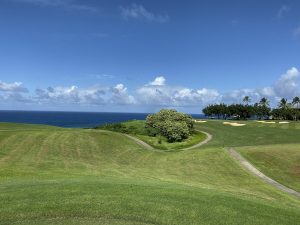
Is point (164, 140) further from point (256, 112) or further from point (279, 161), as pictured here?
point (256, 112)

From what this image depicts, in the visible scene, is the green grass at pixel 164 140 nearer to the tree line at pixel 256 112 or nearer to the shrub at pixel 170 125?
the shrub at pixel 170 125

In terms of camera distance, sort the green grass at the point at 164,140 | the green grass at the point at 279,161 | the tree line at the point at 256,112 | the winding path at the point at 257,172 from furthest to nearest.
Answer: the tree line at the point at 256,112 < the green grass at the point at 164,140 < the green grass at the point at 279,161 < the winding path at the point at 257,172

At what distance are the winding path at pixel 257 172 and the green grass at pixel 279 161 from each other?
0.70 m

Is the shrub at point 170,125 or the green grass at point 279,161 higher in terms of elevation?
the shrub at point 170,125

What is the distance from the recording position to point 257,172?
4081 centimetres

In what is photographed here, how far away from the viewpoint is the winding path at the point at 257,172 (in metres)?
33.4

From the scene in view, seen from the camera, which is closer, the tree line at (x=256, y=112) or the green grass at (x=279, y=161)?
the green grass at (x=279, y=161)

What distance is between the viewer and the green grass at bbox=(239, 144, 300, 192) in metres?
38.2

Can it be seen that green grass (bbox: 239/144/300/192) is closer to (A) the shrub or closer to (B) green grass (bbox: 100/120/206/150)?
(B) green grass (bbox: 100/120/206/150)

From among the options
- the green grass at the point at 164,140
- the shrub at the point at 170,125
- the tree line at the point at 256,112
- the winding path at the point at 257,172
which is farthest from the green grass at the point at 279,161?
the tree line at the point at 256,112

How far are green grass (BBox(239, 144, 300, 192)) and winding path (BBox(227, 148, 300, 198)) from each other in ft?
2.30

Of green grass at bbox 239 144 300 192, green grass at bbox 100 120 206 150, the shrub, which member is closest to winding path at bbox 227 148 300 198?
green grass at bbox 239 144 300 192

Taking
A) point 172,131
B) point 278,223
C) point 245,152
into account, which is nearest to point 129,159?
point 245,152

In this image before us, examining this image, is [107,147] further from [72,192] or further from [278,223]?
[278,223]
